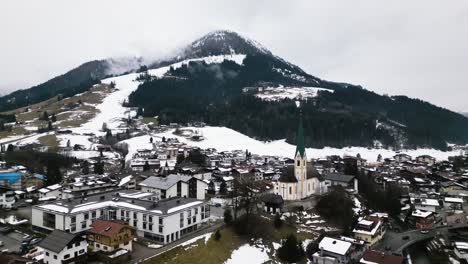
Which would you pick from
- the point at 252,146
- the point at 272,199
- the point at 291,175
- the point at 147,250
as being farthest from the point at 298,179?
the point at 252,146

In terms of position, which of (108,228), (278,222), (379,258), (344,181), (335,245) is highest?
(344,181)

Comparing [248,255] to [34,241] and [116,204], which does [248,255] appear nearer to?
[116,204]

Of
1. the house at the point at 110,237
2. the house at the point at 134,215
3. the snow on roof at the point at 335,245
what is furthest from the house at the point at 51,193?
the snow on roof at the point at 335,245

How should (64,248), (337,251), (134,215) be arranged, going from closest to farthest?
(64,248) → (337,251) → (134,215)

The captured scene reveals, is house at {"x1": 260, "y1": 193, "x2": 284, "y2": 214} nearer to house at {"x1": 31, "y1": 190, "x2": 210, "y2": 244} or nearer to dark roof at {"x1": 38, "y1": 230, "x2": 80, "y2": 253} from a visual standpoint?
house at {"x1": 31, "y1": 190, "x2": 210, "y2": 244}

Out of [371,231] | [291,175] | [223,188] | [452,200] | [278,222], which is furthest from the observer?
[452,200]

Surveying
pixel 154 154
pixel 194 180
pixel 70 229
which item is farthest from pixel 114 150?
pixel 70 229

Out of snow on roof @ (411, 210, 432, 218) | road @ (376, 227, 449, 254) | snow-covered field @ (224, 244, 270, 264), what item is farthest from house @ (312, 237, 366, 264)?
snow on roof @ (411, 210, 432, 218)

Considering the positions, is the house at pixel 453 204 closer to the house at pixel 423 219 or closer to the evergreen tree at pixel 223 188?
the house at pixel 423 219
